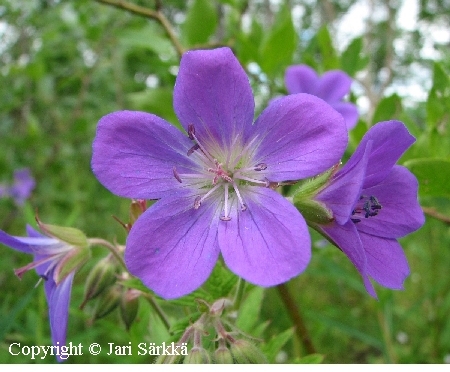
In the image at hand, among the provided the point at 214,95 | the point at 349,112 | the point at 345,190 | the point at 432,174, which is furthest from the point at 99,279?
the point at 349,112

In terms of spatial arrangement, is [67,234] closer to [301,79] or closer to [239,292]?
[239,292]

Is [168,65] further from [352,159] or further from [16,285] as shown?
[16,285]

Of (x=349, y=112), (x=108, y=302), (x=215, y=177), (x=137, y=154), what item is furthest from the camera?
(x=349, y=112)

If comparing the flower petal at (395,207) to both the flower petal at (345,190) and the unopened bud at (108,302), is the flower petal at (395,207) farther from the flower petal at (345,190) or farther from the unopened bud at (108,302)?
the unopened bud at (108,302)

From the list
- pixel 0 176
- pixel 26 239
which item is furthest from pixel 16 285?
pixel 26 239

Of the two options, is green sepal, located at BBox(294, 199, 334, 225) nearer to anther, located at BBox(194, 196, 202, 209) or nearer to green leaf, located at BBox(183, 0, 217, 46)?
anther, located at BBox(194, 196, 202, 209)

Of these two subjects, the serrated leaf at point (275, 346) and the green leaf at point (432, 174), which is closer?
the green leaf at point (432, 174)

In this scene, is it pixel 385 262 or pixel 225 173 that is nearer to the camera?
pixel 385 262

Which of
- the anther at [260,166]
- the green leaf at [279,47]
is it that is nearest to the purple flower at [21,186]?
the green leaf at [279,47]
